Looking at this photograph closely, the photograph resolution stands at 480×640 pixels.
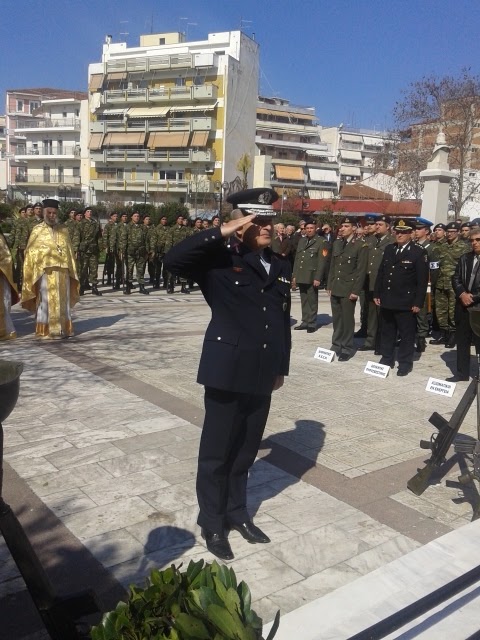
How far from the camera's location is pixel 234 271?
328cm

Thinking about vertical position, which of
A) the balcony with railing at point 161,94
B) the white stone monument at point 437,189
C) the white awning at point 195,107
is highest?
the balcony with railing at point 161,94

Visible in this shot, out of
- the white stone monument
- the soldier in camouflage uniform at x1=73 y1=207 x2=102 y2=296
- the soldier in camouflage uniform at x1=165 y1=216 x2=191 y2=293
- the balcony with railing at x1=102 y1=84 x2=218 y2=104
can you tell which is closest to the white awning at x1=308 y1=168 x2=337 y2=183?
the balcony with railing at x1=102 y1=84 x2=218 y2=104

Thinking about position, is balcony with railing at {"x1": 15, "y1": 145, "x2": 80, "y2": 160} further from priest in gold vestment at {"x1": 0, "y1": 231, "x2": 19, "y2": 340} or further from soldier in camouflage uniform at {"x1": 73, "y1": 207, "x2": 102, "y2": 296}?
priest in gold vestment at {"x1": 0, "y1": 231, "x2": 19, "y2": 340}

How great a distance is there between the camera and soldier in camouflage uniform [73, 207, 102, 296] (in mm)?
14078

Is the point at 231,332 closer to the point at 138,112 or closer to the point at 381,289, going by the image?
the point at 381,289

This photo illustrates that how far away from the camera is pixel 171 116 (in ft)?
195

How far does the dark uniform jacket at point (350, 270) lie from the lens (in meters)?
8.57

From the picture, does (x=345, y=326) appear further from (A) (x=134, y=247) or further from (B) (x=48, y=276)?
(A) (x=134, y=247)

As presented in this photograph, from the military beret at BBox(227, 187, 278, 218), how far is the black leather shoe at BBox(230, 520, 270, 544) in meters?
1.75

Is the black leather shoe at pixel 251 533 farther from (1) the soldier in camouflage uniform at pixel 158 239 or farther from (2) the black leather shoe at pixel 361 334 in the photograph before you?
(1) the soldier in camouflage uniform at pixel 158 239

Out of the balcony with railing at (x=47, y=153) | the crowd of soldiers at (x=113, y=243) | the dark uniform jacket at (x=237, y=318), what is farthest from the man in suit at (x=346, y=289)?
the balcony with railing at (x=47, y=153)

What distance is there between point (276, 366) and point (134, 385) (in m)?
3.61

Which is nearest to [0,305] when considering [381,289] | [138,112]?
[381,289]

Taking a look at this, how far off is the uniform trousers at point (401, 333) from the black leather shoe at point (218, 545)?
484 centimetres
